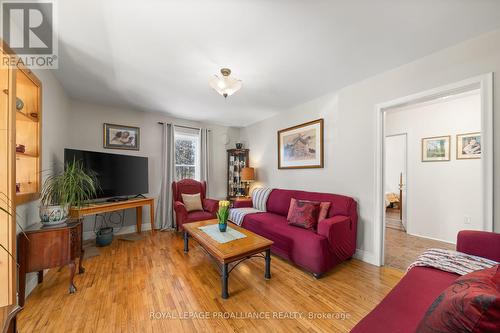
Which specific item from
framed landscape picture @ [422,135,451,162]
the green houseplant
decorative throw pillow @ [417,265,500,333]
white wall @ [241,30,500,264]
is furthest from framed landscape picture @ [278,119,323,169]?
the green houseplant

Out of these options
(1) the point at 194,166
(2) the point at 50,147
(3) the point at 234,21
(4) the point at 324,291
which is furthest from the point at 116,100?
(4) the point at 324,291

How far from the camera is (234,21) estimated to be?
5.01ft

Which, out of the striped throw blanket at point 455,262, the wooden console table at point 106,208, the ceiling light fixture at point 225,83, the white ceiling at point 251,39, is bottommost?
the striped throw blanket at point 455,262

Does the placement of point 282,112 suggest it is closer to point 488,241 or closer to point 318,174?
point 318,174

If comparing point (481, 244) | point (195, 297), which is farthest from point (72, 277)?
point (481, 244)

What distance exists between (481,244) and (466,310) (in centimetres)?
146

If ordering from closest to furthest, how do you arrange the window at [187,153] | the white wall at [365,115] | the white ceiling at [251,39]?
the white ceiling at [251,39]
the white wall at [365,115]
the window at [187,153]

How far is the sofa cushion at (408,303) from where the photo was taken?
873 mm

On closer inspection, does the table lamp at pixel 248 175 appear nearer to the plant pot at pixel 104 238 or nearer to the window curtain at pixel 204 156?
the window curtain at pixel 204 156

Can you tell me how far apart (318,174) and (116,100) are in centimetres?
359

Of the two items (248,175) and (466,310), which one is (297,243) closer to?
(466,310)

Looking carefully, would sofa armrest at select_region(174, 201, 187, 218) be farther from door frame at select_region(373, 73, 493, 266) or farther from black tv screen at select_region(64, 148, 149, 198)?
door frame at select_region(373, 73, 493, 266)

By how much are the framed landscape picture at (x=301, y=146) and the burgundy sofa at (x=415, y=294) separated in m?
1.80

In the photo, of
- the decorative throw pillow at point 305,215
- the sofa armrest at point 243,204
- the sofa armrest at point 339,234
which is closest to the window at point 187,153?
the sofa armrest at point 243,204
